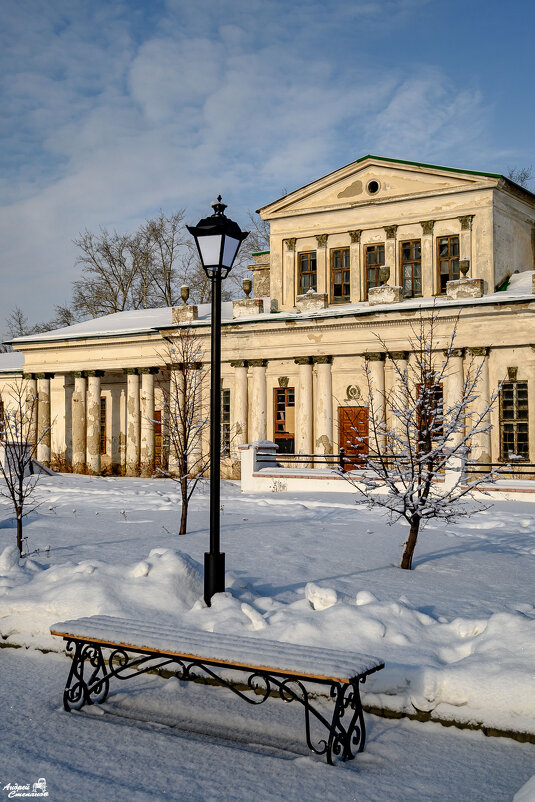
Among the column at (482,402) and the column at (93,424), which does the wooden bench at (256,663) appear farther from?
the column at (93,424)

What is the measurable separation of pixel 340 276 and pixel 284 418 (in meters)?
5.77

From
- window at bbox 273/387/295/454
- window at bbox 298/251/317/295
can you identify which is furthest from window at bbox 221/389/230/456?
window at bbox 298/251/317/295

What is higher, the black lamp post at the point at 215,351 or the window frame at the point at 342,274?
the window frame at the point at 342,274

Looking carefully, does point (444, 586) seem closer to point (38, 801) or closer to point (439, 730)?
point (439, 730)

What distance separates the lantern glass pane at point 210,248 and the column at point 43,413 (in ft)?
85.7

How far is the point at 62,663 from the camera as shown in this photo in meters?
6.94

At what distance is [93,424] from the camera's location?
31844 mm

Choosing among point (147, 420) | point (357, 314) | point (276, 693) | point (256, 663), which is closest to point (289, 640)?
point (276, 693)

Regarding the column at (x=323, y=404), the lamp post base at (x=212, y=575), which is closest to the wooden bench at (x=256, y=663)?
the lamp post base at (x=212, y=575)

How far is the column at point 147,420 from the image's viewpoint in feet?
99.4

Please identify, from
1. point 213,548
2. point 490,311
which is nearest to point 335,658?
point 213,548

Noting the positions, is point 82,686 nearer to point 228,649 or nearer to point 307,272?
point 228,649

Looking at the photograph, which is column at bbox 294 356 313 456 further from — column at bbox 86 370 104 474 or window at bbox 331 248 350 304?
column at bbox 86 370 104 474

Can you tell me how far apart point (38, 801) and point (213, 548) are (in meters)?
3.75
